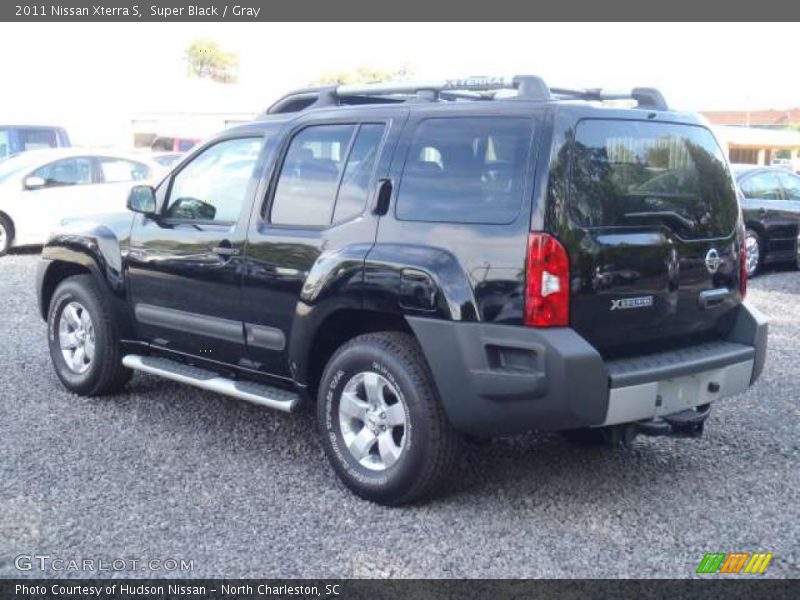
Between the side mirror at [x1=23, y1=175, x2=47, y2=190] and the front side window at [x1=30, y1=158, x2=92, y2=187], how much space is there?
0.25 feet

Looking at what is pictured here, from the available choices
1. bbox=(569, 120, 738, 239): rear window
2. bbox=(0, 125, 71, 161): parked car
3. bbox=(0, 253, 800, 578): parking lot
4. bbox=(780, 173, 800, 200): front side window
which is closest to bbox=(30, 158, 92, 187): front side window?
bbox=(0, 125, 71, 161): parked car

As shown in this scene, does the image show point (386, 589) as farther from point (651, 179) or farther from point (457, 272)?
point (651, 179)

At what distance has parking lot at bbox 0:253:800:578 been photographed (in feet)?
12.7

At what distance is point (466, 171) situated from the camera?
4.23m

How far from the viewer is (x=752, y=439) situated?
212 inches

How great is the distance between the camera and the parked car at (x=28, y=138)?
55.4 ft

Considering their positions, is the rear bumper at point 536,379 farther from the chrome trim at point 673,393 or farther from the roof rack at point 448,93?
the roof rack at point 448,93

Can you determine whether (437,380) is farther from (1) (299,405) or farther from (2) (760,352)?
(2) (760,352)

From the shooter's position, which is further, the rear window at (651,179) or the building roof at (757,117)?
the building roof at (757,117)

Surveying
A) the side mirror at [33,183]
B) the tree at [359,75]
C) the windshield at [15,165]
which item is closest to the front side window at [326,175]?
the side mirror at [33,183]

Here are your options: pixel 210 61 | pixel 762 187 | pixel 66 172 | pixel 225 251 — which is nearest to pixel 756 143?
pixel 762 187

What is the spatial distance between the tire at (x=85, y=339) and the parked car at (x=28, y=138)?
38.4 ft

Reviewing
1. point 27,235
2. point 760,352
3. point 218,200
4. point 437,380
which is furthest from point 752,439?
point 27,235

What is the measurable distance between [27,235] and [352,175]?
1015cm
